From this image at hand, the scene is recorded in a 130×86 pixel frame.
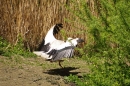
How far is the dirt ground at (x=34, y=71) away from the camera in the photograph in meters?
5.63

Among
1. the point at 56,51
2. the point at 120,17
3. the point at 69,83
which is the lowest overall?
the point at 69,83

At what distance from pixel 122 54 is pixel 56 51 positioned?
342 cm

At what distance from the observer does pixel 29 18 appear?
8539mm

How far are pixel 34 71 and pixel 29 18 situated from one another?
230 centimetres

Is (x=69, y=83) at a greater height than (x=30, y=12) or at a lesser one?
lesser

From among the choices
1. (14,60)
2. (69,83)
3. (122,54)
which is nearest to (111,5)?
(122,54)

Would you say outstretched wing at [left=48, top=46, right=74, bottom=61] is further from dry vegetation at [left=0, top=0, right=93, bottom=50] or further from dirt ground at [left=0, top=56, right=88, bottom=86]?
dry vegetation at [left=0, top=0, right=93, bottom=50]

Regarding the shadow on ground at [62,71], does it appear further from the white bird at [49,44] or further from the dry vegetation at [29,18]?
the dry vegetation at [29,18]

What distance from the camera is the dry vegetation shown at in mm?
8445

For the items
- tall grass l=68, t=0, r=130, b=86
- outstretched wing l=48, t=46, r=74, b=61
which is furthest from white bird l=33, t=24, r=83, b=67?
tall grass l=68, t=0, r=130, b=86

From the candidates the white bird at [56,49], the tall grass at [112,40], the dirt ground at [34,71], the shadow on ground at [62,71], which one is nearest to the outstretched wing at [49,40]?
the white bird at [56,49]

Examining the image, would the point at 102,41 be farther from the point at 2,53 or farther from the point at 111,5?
the point at 2,53

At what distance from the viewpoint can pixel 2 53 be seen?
24.8 feet

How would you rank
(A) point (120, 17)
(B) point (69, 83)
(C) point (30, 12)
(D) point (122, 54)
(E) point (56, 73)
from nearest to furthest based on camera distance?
(A) point (120, 17), (D) point (122, 54), (B) point (69, 83), (E) point (56, 73), (C) point (30, 12)
